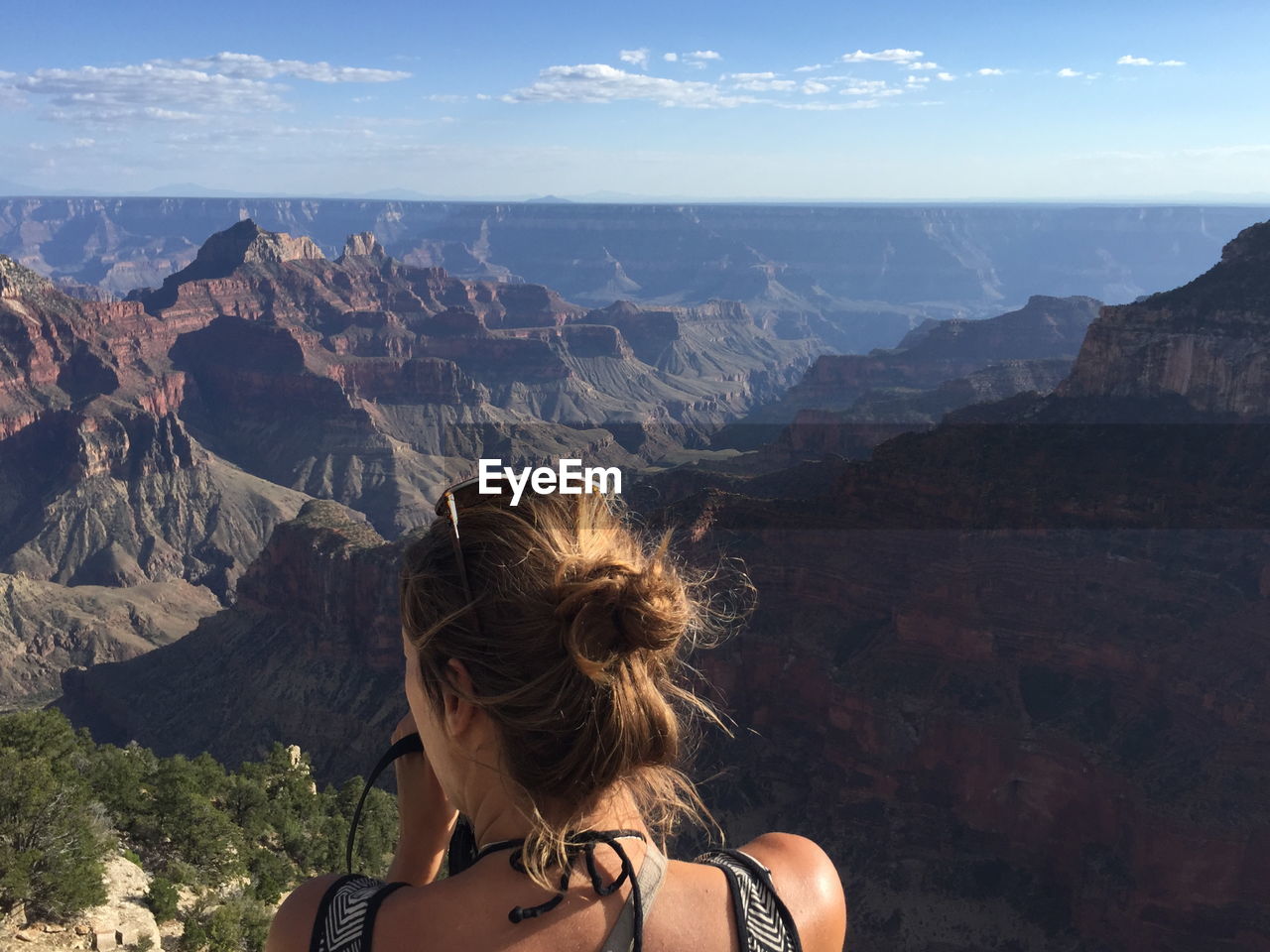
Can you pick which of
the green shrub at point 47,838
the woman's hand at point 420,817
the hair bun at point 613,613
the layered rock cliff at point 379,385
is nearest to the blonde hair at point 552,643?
the hair bun at point 613,613

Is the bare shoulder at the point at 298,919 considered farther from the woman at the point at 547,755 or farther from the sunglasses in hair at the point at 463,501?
the sunglasses in hair at the point at 463,501

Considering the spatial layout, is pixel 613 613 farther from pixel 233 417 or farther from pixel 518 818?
pixel 233 417

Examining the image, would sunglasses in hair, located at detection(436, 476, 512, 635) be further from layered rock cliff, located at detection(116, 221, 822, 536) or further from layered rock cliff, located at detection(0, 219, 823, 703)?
layered rock cliff, located at detection(116, 221, 822, 536)

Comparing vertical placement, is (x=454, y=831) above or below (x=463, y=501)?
below

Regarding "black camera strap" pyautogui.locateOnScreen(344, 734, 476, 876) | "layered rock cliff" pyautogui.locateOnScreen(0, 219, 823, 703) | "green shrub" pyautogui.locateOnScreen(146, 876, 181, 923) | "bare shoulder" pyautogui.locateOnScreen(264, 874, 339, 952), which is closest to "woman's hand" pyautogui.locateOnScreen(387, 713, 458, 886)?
"black camera strap" pyautogui.locateOnScreen(344, 734, 476, 876)

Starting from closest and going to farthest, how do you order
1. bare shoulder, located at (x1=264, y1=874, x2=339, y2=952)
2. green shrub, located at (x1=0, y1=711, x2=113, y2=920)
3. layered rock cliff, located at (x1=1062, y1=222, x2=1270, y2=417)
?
bare shoulder, located at (x1=264, y1=874, x2=339, y2=952)
green shrub, located at (x1=0, y1=711, x2=113, y2=920)
layered rock cliff, located at (x1=1062, y1=222, x2=1270, y2=417)

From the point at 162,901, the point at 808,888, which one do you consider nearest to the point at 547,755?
the point at 808,888
